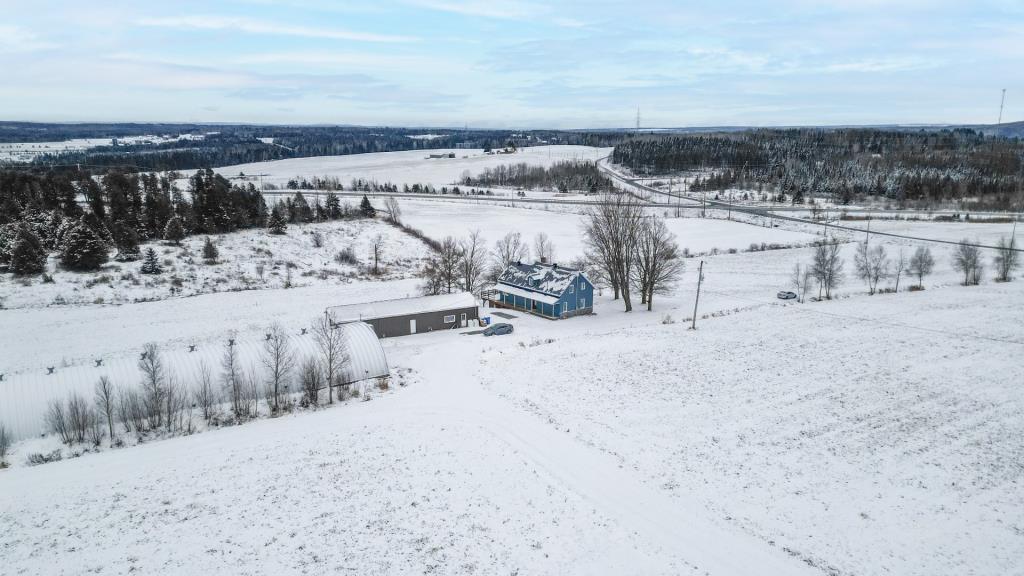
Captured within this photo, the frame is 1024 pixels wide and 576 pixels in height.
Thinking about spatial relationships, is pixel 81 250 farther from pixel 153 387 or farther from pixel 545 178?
pixel 545 178

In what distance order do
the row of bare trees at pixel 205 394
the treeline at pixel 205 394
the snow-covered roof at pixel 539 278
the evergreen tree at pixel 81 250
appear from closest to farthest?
the treeline at pixel 205 394, the row of bare trees at pixel 205 394, the snow-covered roof at pixel 539 278, the evergreen tree at pixel 81 250

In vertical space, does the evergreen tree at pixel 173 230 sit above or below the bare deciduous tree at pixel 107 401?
above

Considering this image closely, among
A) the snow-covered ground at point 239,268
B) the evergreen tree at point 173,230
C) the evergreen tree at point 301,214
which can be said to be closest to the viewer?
the snow-covered ground at point 239,268

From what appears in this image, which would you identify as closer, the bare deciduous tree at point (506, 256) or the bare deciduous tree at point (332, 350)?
the bare deciduous tree at point (332, 350)

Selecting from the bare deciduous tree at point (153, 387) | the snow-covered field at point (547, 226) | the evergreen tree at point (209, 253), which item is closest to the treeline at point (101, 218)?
the evergreen tree at point (209, 253)

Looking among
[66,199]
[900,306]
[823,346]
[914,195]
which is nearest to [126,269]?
[66,199]

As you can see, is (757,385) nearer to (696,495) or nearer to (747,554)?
(696,495)

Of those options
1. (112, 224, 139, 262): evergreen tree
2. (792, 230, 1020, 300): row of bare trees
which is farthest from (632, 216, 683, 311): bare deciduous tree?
(112, 224, 139, 262): evergreen tree

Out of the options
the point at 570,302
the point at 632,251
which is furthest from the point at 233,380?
the point at 632,251

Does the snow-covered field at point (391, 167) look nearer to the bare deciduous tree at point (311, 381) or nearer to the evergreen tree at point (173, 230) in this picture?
the evergreen tree at point (173, 230)
